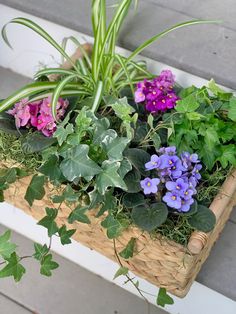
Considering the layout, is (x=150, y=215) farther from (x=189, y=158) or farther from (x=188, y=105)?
(x=188, y=105)

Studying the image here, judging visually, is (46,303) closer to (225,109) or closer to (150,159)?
(150,159)

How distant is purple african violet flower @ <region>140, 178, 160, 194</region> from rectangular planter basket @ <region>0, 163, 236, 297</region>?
12 centimetres

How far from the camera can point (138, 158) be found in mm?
1286

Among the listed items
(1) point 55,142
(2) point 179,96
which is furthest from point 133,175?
(2) point 179,96

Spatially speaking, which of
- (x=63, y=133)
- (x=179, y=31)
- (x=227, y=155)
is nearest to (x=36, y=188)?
(x=63, y=133)

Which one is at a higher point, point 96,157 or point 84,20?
point 84,20

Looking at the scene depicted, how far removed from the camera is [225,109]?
1.42m

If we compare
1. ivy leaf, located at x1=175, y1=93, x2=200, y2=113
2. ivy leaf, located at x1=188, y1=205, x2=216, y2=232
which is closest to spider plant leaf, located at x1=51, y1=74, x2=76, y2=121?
ivy leaf, located at x1=175, y1=93, x2=200, y2=113

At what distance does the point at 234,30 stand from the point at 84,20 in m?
0.52

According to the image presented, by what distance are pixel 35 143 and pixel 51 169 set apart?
4.1 inches

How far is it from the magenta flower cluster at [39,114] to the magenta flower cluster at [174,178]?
0.31m

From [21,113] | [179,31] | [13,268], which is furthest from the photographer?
[179,31]

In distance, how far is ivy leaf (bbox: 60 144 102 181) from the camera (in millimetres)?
1198

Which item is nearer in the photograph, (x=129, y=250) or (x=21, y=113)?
(x=129, y=250)
